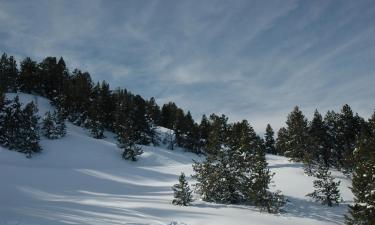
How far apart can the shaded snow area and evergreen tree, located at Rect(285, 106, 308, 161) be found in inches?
77.9

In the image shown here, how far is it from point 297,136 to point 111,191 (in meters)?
31.7

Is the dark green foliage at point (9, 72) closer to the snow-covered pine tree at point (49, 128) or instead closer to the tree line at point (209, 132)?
the tree line at point (209, 132)

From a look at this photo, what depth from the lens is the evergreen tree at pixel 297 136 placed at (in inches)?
2208

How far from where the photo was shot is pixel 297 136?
56.3m

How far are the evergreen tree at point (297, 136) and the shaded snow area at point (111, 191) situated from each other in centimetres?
198

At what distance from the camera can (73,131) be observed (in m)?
66.4

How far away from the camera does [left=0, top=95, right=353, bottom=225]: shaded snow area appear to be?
A: 75.4 feet

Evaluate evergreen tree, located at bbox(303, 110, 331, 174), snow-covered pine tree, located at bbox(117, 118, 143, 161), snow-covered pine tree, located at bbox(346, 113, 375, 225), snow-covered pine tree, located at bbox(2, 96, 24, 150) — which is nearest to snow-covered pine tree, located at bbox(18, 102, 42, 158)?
snow-covered pine tree, located at bbox(2, 96, 24, 150)

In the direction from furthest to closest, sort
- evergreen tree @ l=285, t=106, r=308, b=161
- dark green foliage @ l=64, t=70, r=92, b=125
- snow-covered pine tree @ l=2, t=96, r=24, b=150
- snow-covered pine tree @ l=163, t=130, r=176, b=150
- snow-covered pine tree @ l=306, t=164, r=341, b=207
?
snow-covered pine tree @ l=163, t=130, r=176, b=150 → dark green foliage @ l=64, t=70, r=92, b=125 → evergreen tree @ l=285, t=106, r=308, b=161 → snow-covered pine tree @ l=2, t=96, r=24, b=150 → snow-covered pine tree @ l=306, t=164, r=341, b=207

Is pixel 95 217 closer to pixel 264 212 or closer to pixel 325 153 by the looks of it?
pixel 264 212

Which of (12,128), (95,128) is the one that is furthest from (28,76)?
(12,128)

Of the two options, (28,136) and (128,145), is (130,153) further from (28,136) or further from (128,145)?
(28,136)

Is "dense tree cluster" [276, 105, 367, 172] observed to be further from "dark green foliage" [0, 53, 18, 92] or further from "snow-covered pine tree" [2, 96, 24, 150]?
"dark green foliage" [0, 53, 18, 92]

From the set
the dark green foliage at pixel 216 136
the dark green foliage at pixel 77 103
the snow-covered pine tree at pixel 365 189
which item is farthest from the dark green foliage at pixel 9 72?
the snow-covered pine tree at pixel 365 189
